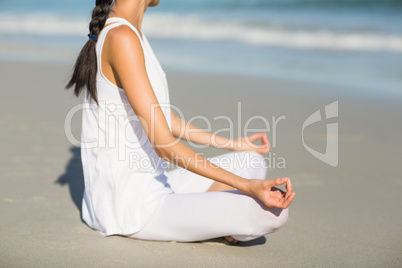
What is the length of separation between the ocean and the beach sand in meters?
1.19

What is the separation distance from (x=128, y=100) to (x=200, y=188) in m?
0.80

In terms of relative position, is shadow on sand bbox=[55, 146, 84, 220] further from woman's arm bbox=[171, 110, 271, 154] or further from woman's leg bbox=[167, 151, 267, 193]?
woman's arm bbox=[171, 110, 271, 154]

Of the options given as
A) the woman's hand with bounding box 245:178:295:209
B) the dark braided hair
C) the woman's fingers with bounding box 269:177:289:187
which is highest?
the dark braided hair

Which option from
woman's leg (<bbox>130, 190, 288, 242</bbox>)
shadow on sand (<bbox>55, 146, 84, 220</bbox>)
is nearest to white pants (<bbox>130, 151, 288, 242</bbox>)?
woman's leg (<bbox>130, 190, 288, 242</bbox>)

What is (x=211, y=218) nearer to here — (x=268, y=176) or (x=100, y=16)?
(x=100, y=16)

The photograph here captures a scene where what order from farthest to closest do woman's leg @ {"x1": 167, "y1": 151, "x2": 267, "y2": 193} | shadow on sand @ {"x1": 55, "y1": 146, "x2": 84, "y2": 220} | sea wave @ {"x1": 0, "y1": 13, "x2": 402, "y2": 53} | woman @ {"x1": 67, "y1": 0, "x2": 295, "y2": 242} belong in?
sea wave @ {"x1": 0, "y1": 13, "x2": 402, "y2": 53}
shadow on sand @ {"x1": 55, "y1": 146, "x2": 84, "y2": 220}
woman's leg @ {"x1": 167, "y1": 151, "x2": 267, "y2": 193}
woman @ {"x1": 67, "y1": 0, "x2": 295, "y2": 242}

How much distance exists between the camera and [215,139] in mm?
3039

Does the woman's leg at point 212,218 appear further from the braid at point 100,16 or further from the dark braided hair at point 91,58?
the braid at point 100,16

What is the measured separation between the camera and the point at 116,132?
2.51m

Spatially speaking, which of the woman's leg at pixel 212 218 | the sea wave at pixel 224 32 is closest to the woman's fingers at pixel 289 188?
the woman's leg at pixel 212 218

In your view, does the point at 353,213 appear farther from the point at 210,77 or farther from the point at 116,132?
the point at 210,77

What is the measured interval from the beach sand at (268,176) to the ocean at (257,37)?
3.90ft

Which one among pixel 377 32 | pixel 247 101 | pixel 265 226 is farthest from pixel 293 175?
pixel 377 32

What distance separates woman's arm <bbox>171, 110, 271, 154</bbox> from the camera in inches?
120
